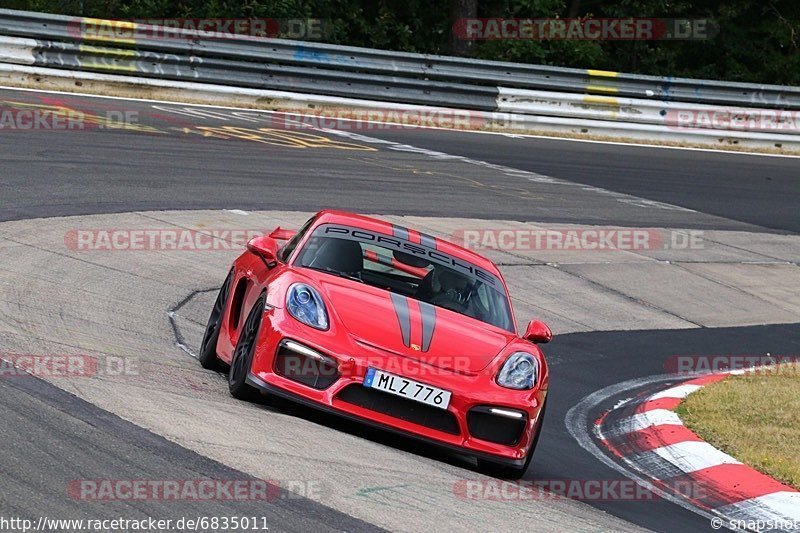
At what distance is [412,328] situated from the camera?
22.4 ft

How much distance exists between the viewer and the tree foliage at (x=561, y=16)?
24.6 metres

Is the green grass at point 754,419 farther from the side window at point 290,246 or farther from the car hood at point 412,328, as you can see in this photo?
the side window at point 290,246

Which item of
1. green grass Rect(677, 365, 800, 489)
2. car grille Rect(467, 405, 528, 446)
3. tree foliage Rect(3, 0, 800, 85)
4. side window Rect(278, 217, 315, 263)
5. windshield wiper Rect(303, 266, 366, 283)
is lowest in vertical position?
green grass Rect(677, 365, 800, 489)

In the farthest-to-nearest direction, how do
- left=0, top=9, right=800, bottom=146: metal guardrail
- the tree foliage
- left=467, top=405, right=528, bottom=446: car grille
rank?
the tree foliage
left=0, top=9, right=800, bottom=146: metal guardrail
left=467, top=405, right=528, bottom=446: car grille

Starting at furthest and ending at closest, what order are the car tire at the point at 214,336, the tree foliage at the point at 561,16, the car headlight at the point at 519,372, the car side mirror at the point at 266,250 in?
1. the tree foliage at the point at 561,16
2. the car tire at the point at 214,336
3. the car side mirror at the point at 266,250
4. the car headlight at the point at 519,372

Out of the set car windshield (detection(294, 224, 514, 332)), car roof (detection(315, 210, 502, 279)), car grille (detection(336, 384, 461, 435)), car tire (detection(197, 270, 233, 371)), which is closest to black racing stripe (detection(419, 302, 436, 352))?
car windshield (detection(294, 224, 514, 332))

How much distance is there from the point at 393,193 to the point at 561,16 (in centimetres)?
1517

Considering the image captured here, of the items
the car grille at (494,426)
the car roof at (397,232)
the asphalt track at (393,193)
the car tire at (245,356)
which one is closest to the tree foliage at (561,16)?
the asphalt track at (393,193)

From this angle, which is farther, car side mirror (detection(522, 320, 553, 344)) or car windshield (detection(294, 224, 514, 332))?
car windshield (detection(294, 224, 514, 332))

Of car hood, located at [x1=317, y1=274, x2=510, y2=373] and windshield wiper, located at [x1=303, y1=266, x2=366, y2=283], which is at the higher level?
windshield wiper, located at [x1=303, y1=266, x2=366, y2=283]

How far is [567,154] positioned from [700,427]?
12.4 meters

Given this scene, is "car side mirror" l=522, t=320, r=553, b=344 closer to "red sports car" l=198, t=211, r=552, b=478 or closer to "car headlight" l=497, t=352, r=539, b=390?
"red sports car" l=198, t=211, r=552, b=478

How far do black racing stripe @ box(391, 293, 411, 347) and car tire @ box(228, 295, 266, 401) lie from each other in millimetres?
740

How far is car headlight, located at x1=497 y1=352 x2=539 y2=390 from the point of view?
677 cm
